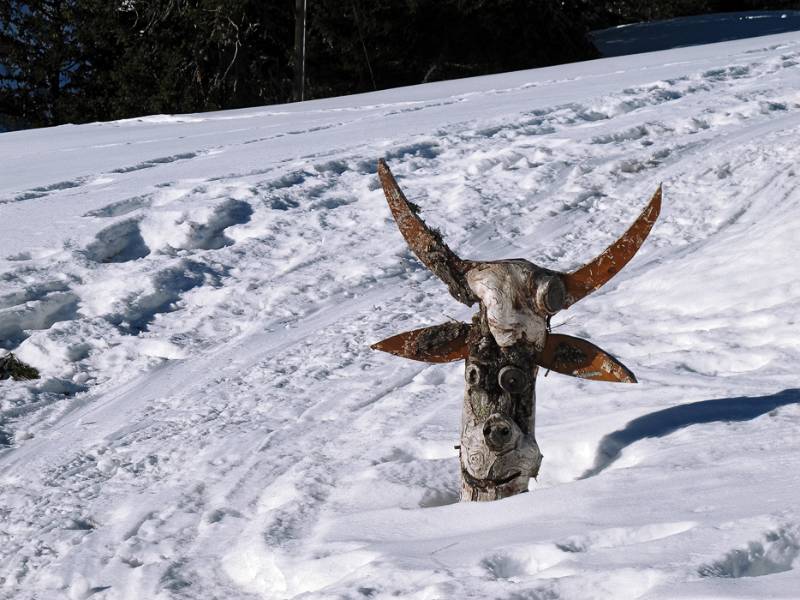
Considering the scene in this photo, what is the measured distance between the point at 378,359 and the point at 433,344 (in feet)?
6.28

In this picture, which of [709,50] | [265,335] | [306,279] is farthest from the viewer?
[709,50]

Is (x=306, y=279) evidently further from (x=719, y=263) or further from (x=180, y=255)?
(x=719, y=263)

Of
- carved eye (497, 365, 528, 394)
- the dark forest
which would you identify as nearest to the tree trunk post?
carved eye (497, 365, 528, 394)

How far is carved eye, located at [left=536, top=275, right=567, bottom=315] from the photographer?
3588 mm

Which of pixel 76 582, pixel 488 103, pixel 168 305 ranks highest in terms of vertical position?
pixel 488 103

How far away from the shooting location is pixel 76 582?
12.3 ft

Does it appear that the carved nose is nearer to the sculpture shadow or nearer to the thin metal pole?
the sculpture shadow

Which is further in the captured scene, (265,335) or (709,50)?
(709,50)

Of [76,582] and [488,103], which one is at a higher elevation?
[488,103]

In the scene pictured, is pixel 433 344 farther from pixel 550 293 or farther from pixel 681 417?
pixel 681 417

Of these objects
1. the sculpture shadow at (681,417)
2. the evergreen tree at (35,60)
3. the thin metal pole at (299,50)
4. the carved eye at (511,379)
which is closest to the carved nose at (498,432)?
the carved eye at (511,379)

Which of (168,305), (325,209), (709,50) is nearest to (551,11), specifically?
(709,50)

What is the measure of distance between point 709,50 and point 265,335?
9051 millimetres

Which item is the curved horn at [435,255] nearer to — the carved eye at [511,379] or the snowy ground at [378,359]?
the carved eye at [511,379]
